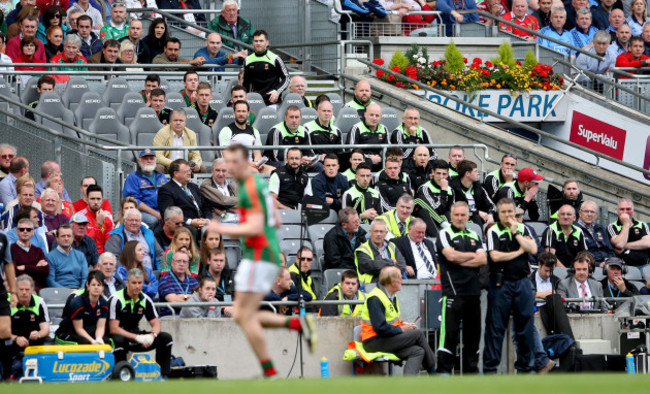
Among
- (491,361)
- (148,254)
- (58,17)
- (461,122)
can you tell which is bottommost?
(491,361)

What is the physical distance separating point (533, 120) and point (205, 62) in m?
5.74

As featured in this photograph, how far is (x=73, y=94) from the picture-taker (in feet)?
68.5

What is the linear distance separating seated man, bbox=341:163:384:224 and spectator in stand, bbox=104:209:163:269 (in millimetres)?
2881

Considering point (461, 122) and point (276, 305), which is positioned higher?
point (461, 122)

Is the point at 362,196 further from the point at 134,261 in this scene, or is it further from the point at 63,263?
the point at 63,263

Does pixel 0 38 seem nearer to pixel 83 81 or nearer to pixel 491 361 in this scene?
pixel 83 81

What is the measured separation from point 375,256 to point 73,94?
5931 millimetres

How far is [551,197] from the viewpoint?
2047 cm

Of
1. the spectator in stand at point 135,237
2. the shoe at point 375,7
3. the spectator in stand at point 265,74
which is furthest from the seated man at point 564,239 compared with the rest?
the shoe at point 375,7

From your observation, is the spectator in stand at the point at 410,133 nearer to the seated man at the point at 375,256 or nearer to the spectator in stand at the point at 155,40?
the seated man at the point at 375,256

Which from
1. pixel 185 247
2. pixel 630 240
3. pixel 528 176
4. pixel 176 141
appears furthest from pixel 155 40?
pixel 630 240

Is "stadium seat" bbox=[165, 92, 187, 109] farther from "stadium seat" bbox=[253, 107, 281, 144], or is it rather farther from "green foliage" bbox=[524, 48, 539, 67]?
"green foliage" bbox=[524, 48, 539, 67]

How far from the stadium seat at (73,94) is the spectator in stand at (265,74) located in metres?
2.58

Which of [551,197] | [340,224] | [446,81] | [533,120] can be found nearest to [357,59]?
[446,81]
